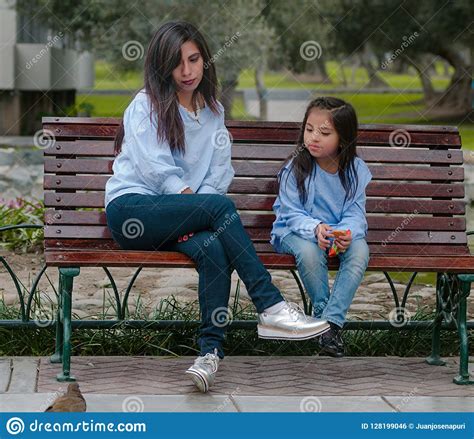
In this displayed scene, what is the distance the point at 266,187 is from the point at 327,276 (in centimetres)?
80

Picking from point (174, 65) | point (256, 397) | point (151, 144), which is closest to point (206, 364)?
point (256, 397)

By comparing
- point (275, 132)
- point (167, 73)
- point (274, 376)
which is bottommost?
point (274, 376)

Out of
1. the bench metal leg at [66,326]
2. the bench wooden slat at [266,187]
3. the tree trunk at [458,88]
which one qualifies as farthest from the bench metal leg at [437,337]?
the tree trunk at [458,88]

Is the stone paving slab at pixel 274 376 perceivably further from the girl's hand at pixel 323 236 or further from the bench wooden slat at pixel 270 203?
the bench wooden slat at pixel 270 203

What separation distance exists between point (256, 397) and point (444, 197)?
5.49ft

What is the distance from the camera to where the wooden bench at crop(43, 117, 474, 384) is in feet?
17.7

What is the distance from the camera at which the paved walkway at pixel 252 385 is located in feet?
14.9

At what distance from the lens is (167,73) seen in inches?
200

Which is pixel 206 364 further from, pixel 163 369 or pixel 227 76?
pixel 227 76

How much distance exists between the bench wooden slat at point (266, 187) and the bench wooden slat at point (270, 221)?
0.13 m

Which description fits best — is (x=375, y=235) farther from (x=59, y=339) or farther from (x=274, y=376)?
(x=59, y=339)

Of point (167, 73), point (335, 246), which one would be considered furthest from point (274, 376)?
point (167, 73)

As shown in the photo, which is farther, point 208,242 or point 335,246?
point 335,246

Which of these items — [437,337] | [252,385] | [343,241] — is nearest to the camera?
[252,385]
